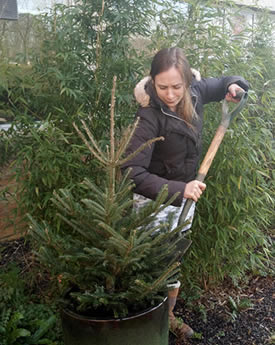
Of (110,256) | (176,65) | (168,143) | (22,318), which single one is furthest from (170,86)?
(22,318)

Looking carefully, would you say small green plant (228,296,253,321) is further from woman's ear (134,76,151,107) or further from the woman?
woman's ear (134,76,151,107)

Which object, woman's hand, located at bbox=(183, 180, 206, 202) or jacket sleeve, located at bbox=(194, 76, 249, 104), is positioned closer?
woman's hand, located at bbox=(183, 180, 206, 202)

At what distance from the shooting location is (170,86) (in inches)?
81.8

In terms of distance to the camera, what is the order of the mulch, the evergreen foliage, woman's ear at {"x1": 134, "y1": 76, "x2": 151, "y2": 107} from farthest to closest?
1. the mulch
2. woman's ear at {"x1": 134, "y1": 76, "x2": 151, "y2": 107}
3. the evergreen foliage

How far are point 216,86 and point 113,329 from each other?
1.53 meters

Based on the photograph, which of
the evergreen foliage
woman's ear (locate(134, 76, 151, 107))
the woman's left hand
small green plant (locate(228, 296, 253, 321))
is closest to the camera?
the evergreen foliage

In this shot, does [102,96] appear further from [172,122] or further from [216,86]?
[216,86]

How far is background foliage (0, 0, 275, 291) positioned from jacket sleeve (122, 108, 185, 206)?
0.37 m

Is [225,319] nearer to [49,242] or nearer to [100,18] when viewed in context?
[49,242]

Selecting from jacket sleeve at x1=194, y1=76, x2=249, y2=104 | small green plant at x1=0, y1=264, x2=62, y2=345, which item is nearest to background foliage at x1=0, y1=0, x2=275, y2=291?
jacket sleeve at x1=194, y1=76, x2=249, y2=104

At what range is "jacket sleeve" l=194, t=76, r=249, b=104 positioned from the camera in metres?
2.44

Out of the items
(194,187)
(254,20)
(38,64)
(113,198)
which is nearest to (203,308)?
(194,187)

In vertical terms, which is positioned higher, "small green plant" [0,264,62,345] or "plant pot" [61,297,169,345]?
"plant pot" [61,297,169,345]

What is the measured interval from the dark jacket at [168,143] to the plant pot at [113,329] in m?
0.60
